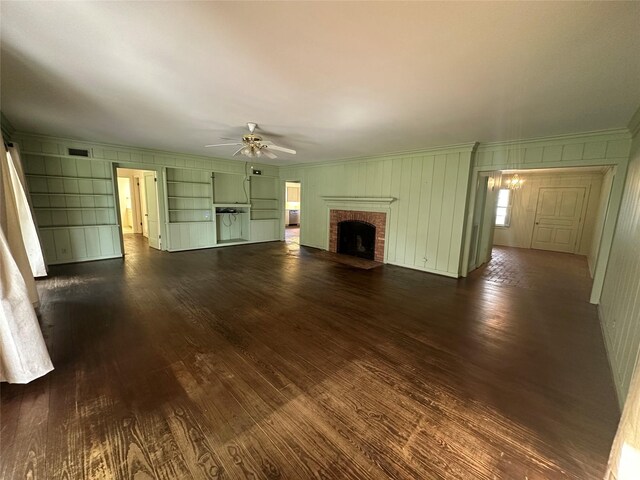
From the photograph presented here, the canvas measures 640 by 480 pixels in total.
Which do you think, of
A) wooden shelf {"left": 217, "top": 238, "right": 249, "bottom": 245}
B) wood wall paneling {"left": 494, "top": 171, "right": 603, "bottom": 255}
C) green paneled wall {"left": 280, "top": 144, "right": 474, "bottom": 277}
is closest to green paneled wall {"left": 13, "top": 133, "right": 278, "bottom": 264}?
wooden shelf {"left": 217, "top": 238, "right": 249, "bottom": 245}

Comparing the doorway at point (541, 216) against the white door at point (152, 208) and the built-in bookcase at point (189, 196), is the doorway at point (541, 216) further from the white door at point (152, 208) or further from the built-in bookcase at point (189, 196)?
the white door at point (152, 208)

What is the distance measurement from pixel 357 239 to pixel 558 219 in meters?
6.34

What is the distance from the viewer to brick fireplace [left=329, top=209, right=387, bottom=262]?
6.05 meters

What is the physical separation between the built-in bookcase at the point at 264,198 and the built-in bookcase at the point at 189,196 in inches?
54.8

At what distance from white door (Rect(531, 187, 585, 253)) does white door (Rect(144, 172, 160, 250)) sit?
11.3m

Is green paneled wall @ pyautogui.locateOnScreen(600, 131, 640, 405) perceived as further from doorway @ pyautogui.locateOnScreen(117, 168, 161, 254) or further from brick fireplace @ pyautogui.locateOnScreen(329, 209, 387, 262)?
doorway @ pyautogui.locateOnScreen(117, 168, 161, 254)

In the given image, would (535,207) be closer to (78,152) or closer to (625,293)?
(625,293)

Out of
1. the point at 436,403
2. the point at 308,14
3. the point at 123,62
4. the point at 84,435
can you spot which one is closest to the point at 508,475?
the point at 436,403

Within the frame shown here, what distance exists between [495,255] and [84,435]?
8640 mm

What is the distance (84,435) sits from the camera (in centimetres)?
151

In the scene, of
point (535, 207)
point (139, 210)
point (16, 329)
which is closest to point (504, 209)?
point (535, 207)

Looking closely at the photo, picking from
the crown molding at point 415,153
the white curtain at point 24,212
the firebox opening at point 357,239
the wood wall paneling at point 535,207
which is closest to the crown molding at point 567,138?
the crown molding at point 415,153

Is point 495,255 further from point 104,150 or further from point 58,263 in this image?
point 58,263

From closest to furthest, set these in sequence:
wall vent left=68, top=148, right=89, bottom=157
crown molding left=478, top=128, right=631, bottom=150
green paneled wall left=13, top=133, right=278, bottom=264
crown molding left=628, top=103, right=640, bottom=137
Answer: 1. crown molding left=628, top=103, right=640, bottom=137
2. crown molding left=478, top=128, right=631, bottom=150
3. green paneled wall left=13, top=133, right=278, bottom=264
4. wall vent left=68, top=148, right=89, bottom=157
